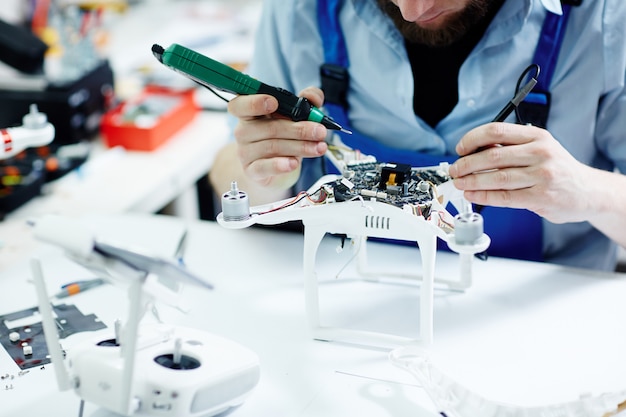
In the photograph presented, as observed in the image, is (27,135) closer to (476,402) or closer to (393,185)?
(393,185)

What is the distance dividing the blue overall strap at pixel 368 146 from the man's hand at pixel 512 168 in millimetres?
227

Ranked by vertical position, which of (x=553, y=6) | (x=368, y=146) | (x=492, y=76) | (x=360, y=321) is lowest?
(x=360, y=321)

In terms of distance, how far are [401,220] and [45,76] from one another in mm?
1054

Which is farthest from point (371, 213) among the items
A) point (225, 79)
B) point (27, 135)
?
point (27, 135)

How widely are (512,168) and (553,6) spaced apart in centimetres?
29

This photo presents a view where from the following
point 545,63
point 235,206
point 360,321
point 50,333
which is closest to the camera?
point 50,333

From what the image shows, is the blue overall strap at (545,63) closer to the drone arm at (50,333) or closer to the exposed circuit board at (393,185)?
the exposed circuit board at (393,185)

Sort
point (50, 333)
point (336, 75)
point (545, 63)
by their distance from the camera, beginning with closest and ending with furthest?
1. point (50, 333)
2. point (545, 63)
3. point (336, 75)

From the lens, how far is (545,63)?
3.43 ft

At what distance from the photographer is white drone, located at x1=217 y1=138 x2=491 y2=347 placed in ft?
2.67

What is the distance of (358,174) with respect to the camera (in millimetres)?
900

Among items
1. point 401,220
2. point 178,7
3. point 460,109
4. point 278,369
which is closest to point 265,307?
point 278,369

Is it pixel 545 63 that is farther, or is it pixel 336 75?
pixel 336 75

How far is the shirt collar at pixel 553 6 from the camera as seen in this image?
1.00 m
